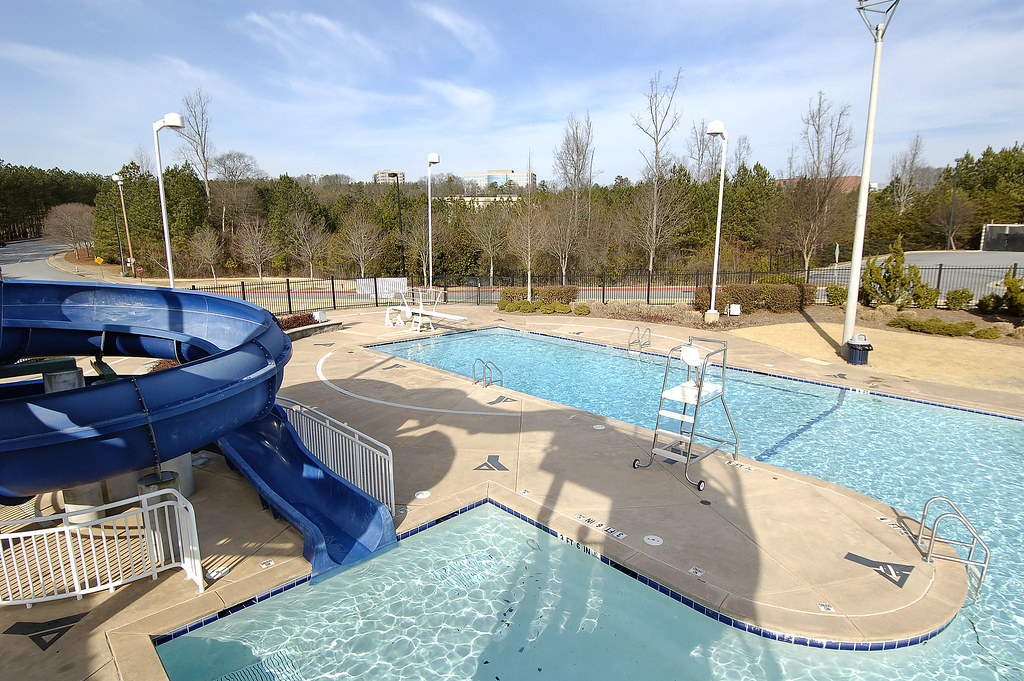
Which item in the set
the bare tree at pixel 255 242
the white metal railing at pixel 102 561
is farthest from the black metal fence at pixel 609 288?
the white metal railing at pixel 102 561

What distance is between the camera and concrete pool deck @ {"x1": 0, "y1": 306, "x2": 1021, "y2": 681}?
16.1 ft

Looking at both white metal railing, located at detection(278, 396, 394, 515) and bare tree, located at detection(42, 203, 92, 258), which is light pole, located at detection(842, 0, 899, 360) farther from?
bare tree, located at detection(42, 203, 92, 258)

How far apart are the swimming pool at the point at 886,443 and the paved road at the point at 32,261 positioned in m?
35.0

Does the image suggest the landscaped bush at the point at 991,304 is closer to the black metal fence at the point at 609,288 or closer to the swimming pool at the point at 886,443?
the black metal fence at the point at 609,288

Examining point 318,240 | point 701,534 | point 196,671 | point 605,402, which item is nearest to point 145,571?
point 196,671

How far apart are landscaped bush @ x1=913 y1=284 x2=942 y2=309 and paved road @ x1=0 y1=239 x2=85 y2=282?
146ft

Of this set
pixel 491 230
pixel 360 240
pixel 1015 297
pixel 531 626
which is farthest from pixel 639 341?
pixel 360 240

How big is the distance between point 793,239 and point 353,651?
37.4m

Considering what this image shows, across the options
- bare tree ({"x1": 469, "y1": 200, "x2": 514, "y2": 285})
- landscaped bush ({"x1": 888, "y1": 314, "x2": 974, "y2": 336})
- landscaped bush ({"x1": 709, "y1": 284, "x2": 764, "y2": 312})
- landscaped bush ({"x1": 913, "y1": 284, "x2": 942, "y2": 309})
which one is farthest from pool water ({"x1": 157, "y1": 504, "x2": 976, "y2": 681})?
bare tree ({"x1": 469, "y1": 200, "x2": 514, "y2": 285})

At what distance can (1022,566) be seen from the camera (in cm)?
617

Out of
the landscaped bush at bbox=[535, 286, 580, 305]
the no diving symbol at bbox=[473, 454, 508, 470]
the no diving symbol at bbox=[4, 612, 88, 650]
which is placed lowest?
the no diving symbol at bbox=[4, 612, 88, 650]

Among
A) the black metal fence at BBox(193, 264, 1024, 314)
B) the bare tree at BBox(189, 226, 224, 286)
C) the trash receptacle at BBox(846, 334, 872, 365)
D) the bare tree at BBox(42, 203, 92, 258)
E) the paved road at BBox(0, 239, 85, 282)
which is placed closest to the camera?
the trash receptacle at BBox(846, 334, 872, 365)

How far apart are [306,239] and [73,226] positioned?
29697mm

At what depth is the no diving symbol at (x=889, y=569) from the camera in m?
5.62
